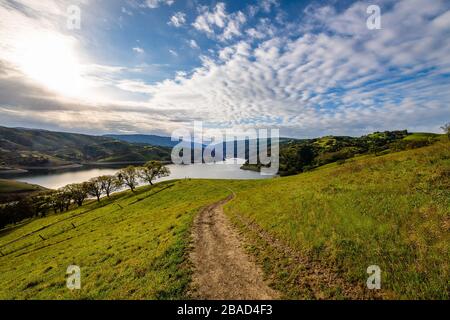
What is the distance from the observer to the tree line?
93375 millimetres

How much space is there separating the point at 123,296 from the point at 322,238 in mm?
13264

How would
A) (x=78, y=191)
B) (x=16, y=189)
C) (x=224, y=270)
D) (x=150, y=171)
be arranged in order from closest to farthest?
(x=224, y=270), (x=78, y=191), (x=150, y=171), (x=16, y=189)

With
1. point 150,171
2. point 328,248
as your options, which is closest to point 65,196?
point 150,171

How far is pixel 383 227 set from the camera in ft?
46.1

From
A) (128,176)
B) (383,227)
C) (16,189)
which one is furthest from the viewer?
(16,189)

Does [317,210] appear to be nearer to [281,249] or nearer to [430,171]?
[281,249]

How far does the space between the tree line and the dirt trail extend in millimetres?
84957

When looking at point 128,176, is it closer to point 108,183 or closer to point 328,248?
point 108,183

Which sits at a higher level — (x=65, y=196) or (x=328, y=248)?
(x=328, y=248)

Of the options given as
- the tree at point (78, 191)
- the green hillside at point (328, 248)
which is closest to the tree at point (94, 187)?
the tree at point (78, 191)

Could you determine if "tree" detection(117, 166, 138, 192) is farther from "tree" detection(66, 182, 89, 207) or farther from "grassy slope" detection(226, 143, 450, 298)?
"grassy slope" detection(226, 143, 450, 298)

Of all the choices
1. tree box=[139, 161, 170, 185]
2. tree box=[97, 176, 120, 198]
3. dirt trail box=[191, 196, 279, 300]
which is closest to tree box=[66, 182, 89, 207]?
tree box=[97, 176, 120, 198]

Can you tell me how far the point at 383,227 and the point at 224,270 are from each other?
10659 millimetres

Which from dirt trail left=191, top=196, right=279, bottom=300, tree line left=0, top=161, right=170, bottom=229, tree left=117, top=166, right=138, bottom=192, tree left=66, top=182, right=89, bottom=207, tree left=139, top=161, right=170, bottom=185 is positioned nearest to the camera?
dirt trail left=191, top=196, right=279, bottom=300
